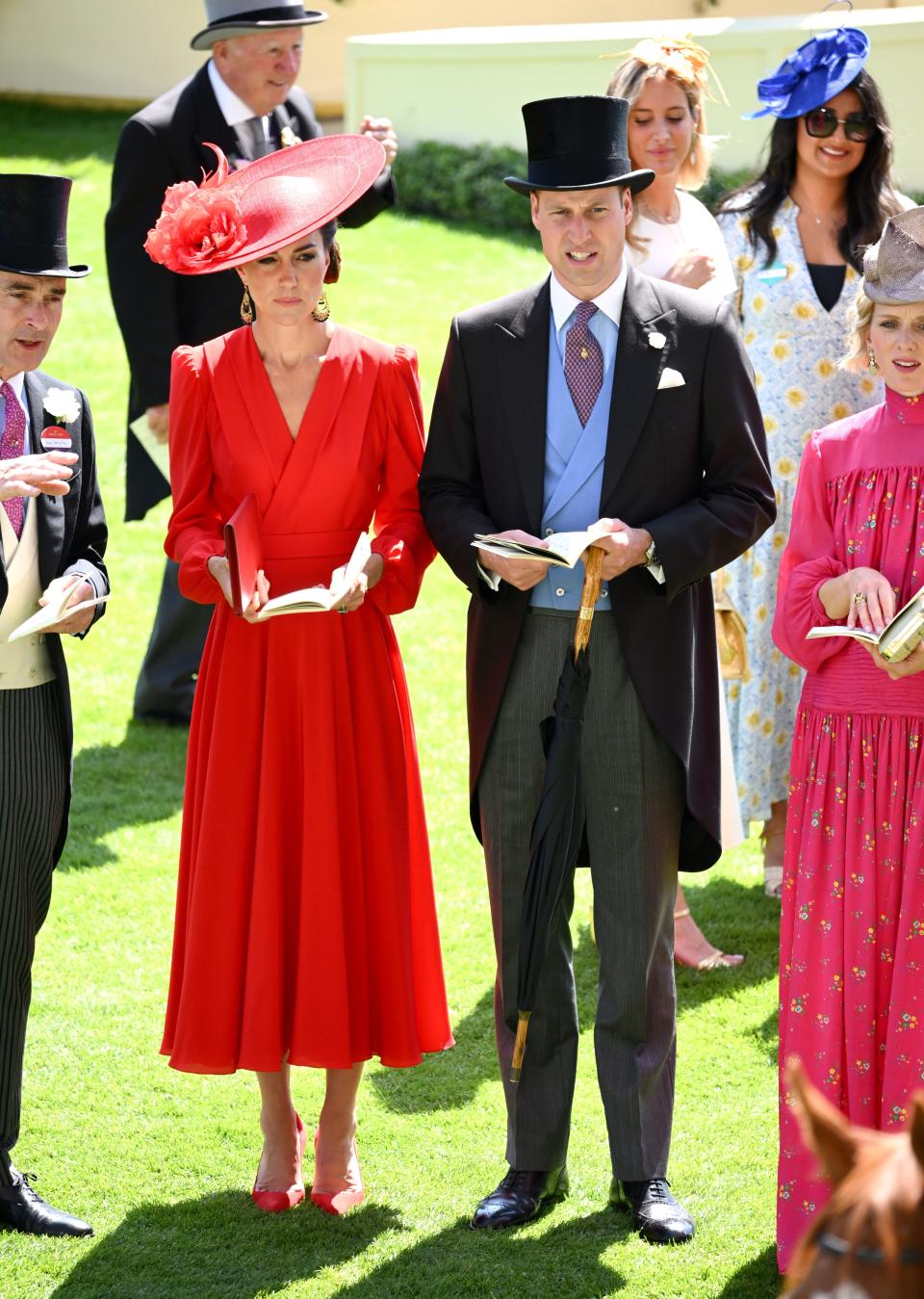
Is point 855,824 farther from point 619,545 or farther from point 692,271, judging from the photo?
point 692,271

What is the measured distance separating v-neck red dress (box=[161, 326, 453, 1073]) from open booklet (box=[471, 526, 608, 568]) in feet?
1.60

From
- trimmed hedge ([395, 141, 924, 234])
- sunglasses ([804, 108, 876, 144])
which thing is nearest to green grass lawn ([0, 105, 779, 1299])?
sunglasses ([804, 108, 876, 144])

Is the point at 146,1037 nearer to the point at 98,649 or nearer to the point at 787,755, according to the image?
Result: the point at 787,755

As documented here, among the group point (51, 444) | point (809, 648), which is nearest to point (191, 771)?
point (51, 444)

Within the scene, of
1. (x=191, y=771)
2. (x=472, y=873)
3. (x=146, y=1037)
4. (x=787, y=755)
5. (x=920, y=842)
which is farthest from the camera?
(x=472, y=873)

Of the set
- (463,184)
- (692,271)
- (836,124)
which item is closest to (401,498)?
(692,271)

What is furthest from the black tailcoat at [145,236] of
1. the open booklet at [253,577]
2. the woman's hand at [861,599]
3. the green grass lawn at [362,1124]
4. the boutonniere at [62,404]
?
the woman's hand at [861,599]

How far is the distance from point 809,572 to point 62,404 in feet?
6.17

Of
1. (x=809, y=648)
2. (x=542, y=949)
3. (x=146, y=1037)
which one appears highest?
(x=809, y=648)

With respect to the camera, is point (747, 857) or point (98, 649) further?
point (98, 649)

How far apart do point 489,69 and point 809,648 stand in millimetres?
14735

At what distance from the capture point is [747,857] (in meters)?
7.09

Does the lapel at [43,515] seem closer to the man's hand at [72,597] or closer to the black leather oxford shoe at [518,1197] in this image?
the man's hand at [72,597]

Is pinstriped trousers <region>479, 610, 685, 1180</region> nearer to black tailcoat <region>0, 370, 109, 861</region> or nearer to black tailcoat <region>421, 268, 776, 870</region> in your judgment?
black tailcoat <region>421, 268, 776, 870</region>
